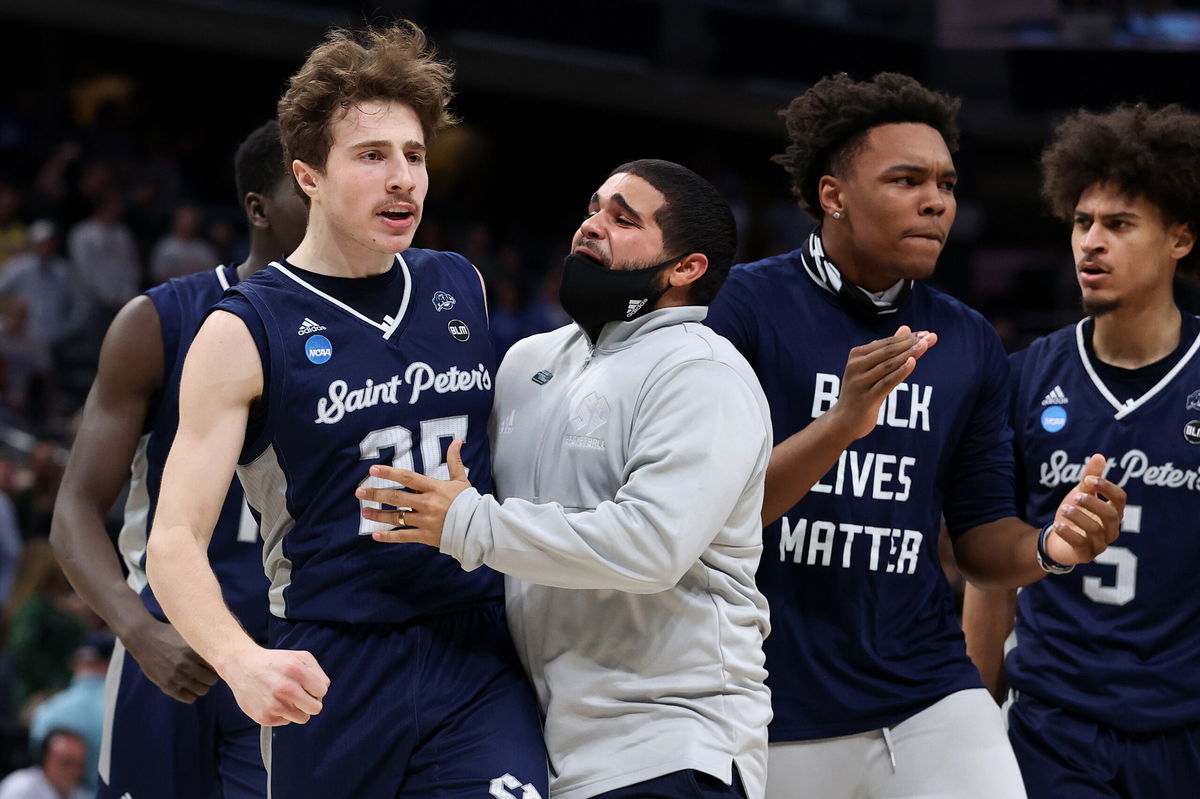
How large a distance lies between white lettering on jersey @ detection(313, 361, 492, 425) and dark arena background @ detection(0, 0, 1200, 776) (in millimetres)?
10395

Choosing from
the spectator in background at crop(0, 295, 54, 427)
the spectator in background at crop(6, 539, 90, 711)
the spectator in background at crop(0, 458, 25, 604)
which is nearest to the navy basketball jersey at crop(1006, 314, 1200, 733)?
the spectator in background at crop(6, 539, 90, 711)

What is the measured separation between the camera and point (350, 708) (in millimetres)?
3293

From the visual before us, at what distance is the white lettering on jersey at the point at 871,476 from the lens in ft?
13.4

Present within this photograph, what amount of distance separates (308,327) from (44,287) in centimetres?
1080

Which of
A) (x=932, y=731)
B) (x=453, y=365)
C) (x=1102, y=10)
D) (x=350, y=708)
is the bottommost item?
(x=932, y=731)

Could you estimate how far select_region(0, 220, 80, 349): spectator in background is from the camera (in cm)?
1313

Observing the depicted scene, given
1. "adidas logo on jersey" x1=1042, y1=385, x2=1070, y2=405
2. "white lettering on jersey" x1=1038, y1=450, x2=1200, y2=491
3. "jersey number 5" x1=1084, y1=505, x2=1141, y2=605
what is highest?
"adidas logo on jersey" x1=1042, y1=385, x2=1070, y2=405

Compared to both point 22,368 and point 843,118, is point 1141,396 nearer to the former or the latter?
point 843,118

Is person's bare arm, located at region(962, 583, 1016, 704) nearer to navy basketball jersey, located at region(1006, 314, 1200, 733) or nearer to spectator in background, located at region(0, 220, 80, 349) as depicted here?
navy basketball jersey, located at region(1006, 314, 1200, 733)

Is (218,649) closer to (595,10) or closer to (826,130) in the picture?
(826,130)

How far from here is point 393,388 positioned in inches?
134

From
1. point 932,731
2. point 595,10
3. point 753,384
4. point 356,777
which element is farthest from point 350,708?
point 595,10

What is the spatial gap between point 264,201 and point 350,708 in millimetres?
1948

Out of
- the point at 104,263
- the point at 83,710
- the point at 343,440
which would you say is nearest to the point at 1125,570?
the point at 343,440
